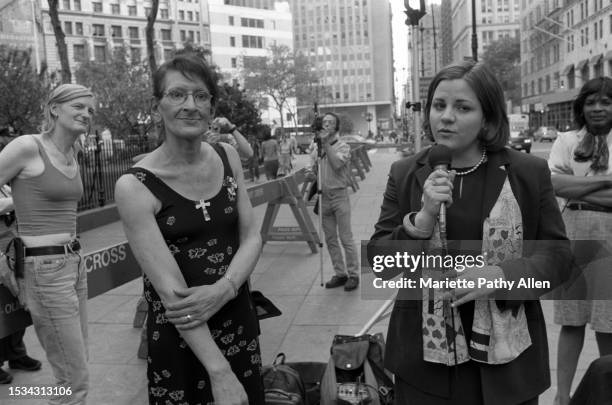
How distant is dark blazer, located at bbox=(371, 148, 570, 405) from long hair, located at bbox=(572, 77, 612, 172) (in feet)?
4.77

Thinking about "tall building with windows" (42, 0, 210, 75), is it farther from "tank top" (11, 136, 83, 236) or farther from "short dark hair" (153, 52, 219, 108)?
"short dark hair" (153, 52, 219, 108)

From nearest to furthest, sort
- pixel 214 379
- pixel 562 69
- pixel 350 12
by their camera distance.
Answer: pixel 214 379 → pixel 562 69 → pixel 350 12

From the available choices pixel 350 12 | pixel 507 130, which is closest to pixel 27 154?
pixel 507 130

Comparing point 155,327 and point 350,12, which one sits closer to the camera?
point 155,327

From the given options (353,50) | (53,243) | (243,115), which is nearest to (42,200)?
(53,243)

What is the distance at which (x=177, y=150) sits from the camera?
2.18 m

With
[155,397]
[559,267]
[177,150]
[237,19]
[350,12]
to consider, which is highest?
[350,12]

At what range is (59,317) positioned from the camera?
2809 millimetres

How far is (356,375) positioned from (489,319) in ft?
5.27

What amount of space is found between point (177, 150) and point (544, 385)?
1.51m

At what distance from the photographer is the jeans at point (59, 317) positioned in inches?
110

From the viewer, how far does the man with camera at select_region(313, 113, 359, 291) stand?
22.7ft

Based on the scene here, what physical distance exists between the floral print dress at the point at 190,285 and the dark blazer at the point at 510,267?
0.59 metres

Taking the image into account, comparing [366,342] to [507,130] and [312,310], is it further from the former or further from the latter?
[312,310]
